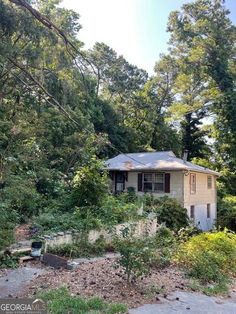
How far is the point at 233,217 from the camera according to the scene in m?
15.9

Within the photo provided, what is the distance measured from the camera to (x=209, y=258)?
5.16 meters

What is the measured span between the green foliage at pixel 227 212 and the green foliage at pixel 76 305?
47.5 ft

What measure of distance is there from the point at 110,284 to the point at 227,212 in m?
16.5

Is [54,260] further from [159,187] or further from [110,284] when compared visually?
[159,187]

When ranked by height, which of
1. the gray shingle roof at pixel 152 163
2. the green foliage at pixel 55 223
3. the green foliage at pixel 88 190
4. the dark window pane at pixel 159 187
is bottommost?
the green foliage at pixel 55 223

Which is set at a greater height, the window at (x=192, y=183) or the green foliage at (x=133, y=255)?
the window at (x=192, y=183)

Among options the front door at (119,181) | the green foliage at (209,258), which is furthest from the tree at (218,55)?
the green foliage at (209,258)

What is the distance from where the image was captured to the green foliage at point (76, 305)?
307 cm

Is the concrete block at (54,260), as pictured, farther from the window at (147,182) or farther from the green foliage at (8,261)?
the window at (147,182)

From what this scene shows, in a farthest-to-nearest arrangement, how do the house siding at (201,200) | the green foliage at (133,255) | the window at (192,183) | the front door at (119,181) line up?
the front door at (119,181) → the window at (192,183) → the house siding at (201,200) → the green foliage at (133,255)

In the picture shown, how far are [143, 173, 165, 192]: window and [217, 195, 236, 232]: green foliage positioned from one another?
5.09 metres

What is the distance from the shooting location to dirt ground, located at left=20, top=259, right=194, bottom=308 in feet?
12.0

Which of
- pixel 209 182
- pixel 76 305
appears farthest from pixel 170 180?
pixel 76 305

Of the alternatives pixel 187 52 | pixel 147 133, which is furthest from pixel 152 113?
pixel 187 52
